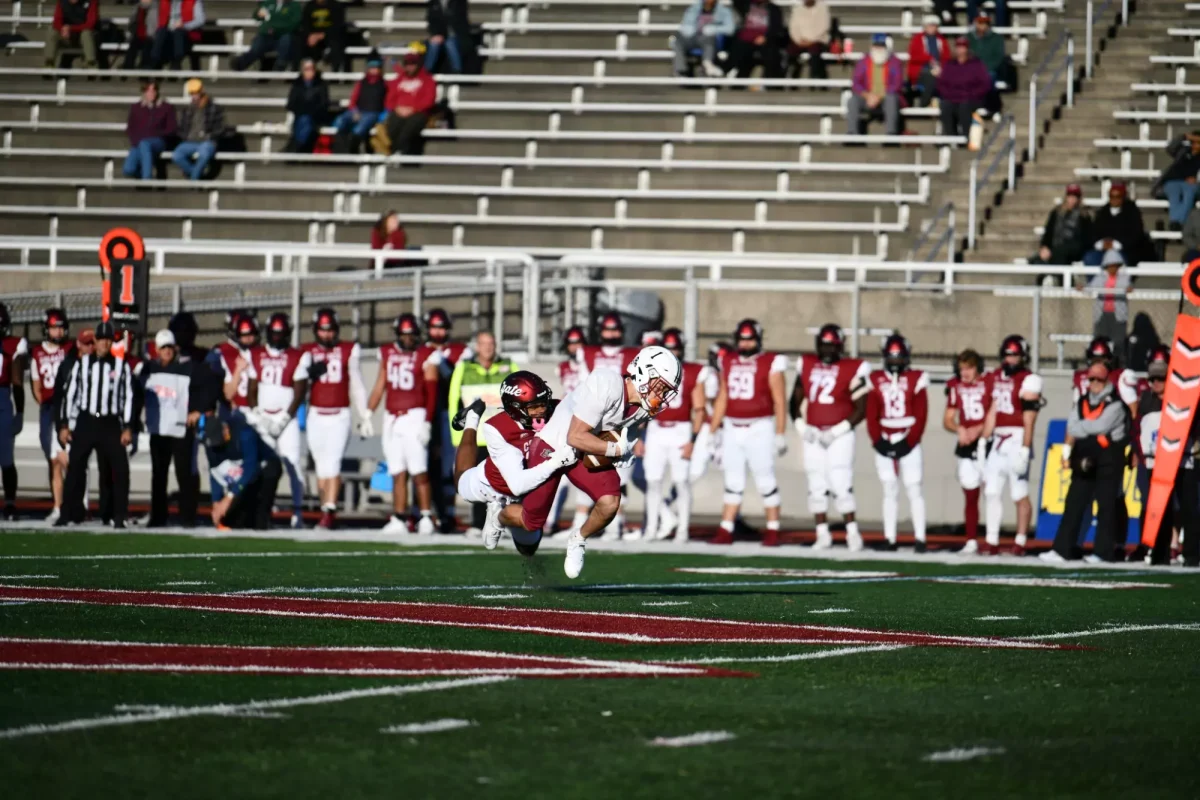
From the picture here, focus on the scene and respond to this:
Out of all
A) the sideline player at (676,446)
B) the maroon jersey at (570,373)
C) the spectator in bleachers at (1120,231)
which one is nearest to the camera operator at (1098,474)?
the sideline player at (676,446)

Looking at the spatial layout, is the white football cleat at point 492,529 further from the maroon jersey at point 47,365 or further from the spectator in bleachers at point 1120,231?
the spectator in bleachers at point 1120,231

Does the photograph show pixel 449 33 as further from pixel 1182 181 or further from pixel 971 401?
pixel 971 401

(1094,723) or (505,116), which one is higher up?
(505,116)

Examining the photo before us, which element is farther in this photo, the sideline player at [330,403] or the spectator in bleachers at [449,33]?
the spectator in bleachers at [449,33]

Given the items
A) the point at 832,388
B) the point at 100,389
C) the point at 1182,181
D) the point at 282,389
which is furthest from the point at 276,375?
the point at 1182,181

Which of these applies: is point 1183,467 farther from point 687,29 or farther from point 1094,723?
point 687,29

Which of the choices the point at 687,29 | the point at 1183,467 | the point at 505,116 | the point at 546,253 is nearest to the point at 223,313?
the point at 546,253

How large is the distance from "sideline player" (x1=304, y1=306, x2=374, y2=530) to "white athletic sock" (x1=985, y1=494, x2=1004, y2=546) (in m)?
5.39

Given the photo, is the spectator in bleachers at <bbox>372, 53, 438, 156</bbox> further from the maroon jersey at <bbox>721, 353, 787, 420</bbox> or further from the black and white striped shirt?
the black and white striped shirt

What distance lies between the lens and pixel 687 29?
23.9 meters

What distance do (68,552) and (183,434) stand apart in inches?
127

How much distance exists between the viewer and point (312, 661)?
710 cm

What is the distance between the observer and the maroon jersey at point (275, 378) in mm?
16500

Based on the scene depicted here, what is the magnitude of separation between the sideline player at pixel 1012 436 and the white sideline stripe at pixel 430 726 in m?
10.6
